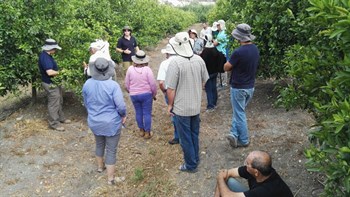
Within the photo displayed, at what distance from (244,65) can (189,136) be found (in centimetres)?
140

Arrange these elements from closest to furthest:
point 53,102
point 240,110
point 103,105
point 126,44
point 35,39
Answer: point 103,105
point 240,110
point 53,102
point 35,39
point 126,44

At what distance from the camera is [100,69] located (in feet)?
15.6

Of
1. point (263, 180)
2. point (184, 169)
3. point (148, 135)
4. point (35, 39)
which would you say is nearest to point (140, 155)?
point (148, 135)

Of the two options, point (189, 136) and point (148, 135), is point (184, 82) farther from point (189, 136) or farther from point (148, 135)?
point (148, 135)

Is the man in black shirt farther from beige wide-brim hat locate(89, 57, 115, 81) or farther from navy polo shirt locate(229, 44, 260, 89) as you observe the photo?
beige wide-brim hat locate(89, 57, 115, 81)

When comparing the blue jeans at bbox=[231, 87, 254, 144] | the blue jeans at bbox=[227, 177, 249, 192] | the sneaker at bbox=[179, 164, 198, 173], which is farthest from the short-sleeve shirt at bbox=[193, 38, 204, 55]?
the blue jeans at bbox=[227, 177, 249, 192]

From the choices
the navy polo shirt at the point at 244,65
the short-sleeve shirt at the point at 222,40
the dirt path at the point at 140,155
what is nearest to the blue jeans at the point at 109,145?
the dirt path at the point at 140,155

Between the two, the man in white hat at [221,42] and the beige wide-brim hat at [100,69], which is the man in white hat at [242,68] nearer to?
the beige wide-brim hat at [100,69]

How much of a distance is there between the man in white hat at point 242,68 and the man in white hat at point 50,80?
3591 millimetres

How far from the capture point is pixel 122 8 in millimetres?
14203

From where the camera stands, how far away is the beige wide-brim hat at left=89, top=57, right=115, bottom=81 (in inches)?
187

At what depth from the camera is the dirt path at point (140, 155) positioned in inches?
203

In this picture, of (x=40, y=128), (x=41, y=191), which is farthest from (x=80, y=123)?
(x=41, y=191)

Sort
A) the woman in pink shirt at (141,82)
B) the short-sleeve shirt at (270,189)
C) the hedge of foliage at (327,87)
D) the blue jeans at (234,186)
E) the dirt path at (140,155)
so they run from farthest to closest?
the woman in pink shirt at (141,82)
the dirt path at (140,155)
the blue jeans at (234,186)
the short-sleeve shirt at (270,189)
the hedge of foliage at (327,87)
